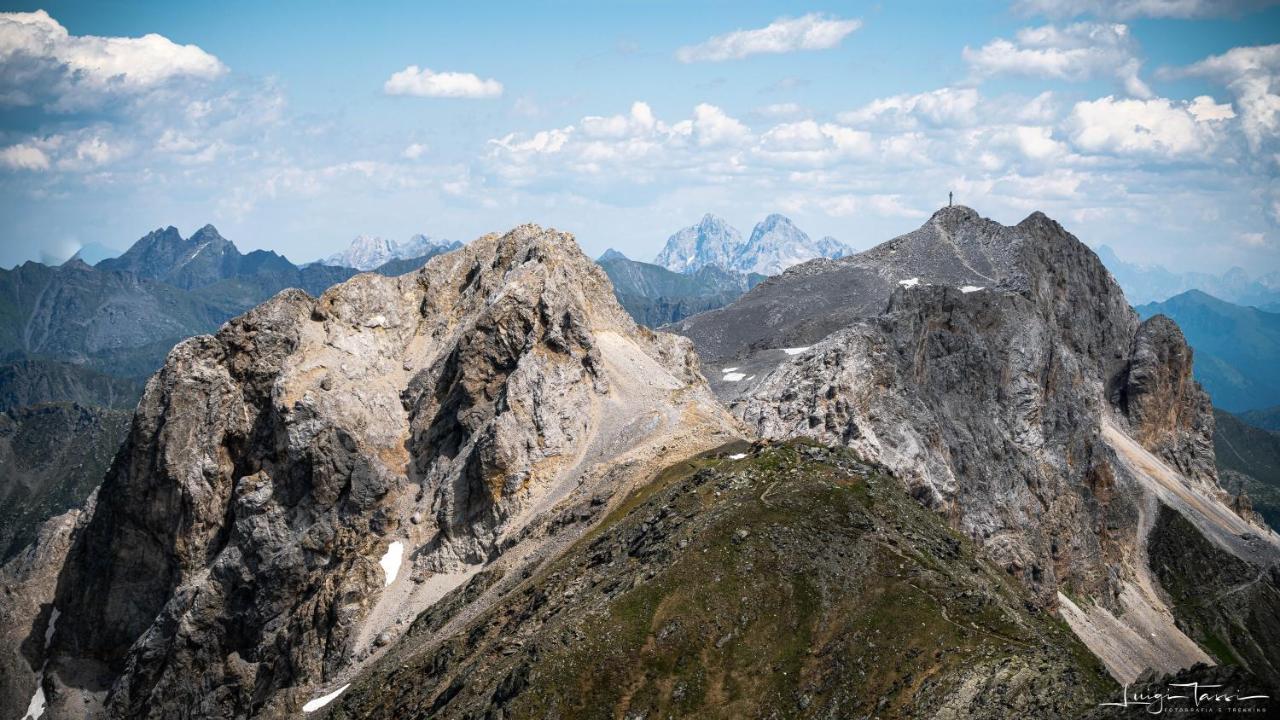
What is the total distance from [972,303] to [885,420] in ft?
125

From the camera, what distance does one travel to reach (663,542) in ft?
232

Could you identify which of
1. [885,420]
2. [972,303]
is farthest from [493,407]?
[972,303]

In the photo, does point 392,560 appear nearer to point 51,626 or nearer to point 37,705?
point 37,705

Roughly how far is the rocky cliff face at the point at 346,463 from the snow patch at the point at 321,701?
3157mm

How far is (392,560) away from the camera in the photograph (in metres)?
97.4

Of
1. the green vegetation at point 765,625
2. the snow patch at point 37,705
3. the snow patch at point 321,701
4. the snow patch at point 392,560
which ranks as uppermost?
the green vegetation at point 765,625

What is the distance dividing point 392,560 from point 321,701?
17011 mm

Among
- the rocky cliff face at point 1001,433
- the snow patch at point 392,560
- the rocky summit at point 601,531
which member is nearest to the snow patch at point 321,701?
the rocky summit at point 601,531

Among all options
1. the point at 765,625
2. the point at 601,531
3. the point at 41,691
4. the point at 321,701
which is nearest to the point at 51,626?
the point at 41,691

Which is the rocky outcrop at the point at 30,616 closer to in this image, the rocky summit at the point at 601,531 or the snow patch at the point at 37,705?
the snow patch at the point at 37,705

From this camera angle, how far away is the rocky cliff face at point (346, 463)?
95125 mm

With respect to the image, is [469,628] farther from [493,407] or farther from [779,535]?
[493,407]

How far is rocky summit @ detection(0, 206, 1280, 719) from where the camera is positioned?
198 ft

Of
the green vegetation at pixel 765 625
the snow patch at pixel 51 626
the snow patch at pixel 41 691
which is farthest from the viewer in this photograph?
the snow patch at pixel 51 626
